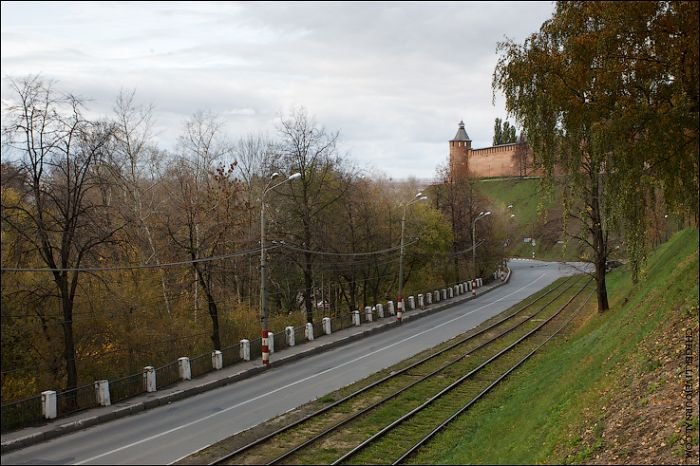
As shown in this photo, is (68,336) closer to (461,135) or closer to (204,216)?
(204,216)

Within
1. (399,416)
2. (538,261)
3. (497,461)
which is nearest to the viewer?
(497,461)

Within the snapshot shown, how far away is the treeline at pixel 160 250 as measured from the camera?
1942cm

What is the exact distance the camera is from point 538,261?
105 m

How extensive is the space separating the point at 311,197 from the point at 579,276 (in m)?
43.2

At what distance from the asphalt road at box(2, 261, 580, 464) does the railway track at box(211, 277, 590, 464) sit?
1.54 meters

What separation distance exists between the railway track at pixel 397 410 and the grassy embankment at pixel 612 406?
116 centimetres

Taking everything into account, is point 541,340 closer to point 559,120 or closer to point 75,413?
point 559,120

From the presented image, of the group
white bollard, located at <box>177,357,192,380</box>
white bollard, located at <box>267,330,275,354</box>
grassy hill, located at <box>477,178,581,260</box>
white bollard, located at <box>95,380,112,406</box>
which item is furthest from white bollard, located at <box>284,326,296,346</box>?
grassy hill, located at <box>477,178,581,260</box>

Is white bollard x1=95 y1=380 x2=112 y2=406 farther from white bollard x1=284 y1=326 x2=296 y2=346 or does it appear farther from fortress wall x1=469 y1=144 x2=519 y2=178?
fortress wall x1=469 y1=144 x2=519 y2=178

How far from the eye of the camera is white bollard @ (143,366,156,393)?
2205 cm

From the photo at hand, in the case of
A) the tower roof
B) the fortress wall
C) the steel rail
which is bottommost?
the steel rail

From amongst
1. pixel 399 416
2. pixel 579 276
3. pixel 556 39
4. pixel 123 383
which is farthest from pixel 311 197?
pixel 579 276

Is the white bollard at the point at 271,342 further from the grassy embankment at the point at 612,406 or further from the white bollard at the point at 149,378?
the grassy embankment at the point at 612,406

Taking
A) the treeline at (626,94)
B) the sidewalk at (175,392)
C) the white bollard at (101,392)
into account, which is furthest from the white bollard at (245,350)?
the treeline at (626,94)
